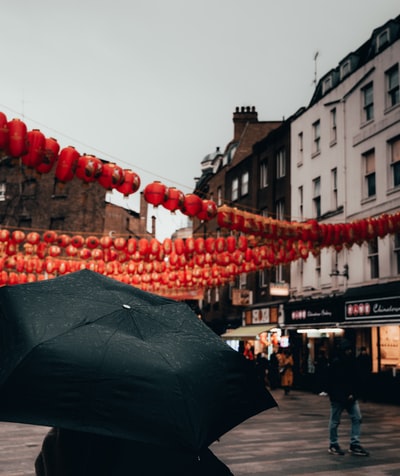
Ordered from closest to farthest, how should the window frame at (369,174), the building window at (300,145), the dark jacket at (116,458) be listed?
the dark jacket at (116,458) < the window frame at (369,174) < the building window at (300,145)

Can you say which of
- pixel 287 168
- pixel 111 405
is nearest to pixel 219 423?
pixel 111 405

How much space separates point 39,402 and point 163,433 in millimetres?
570

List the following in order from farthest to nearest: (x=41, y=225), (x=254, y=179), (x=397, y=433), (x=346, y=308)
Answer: (x=41, y=225) → (x=254, y=179) → (x=346, y=308) → (x=397, y=433)

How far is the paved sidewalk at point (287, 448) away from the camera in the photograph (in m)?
9.12

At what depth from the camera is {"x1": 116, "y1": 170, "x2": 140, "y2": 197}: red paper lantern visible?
44.6ft

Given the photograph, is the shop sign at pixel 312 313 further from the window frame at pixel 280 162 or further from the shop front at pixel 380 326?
the window frame at pixel 280 162

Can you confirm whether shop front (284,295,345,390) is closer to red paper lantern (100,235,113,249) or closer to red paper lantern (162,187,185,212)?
red paper lantern (100,235,113,249)

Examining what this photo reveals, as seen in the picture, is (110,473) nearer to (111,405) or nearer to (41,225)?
(111,405)

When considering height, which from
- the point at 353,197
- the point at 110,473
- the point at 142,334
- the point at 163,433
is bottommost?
the point at 110,473

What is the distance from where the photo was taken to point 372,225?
17.5 m

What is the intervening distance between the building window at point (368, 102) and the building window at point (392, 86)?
3.75ft

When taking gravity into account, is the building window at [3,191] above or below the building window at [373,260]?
above

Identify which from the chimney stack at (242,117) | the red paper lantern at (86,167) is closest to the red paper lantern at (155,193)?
the red paper lantern at (86,167)

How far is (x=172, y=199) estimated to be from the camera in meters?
14.5
